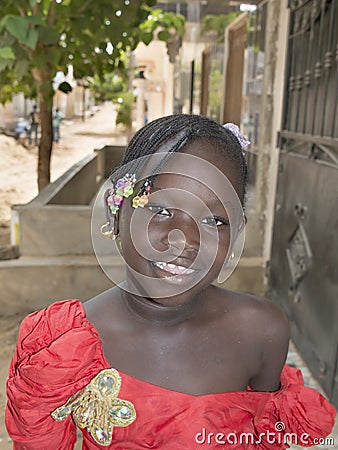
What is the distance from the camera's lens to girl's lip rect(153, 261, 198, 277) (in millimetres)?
973

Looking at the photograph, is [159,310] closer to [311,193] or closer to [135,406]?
[135,406]

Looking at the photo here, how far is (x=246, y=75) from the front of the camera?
16.1 feet

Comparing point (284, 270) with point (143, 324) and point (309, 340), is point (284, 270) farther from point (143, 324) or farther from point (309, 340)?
point (143, 324)

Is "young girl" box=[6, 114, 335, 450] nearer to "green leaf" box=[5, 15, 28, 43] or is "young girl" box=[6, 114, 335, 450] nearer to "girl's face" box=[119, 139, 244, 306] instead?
"girl's face" box=[119, 139, 244, 306]

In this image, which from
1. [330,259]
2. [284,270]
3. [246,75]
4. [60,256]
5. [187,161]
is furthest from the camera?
[246,75]

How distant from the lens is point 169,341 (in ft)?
3.76


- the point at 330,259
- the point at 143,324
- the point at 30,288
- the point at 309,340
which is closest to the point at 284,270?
the point at 309,340

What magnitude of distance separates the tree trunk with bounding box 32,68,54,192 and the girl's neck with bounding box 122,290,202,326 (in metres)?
3.57

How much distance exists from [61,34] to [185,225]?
3.80 m

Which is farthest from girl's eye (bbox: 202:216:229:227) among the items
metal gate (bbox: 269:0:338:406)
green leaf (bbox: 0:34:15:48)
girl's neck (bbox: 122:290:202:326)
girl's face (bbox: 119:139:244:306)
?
green leaf (bbox: 0:34:15:48)

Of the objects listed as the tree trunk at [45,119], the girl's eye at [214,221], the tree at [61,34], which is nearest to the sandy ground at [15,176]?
the tree trunk at [45,119]

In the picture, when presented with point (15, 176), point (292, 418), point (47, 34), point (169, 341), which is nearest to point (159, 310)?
point (169, 341)

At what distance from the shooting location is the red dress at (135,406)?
1.01 metres

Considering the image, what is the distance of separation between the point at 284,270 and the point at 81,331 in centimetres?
264
